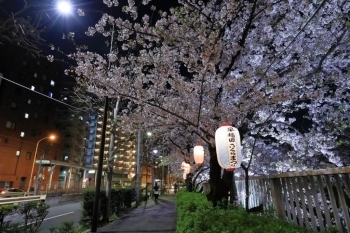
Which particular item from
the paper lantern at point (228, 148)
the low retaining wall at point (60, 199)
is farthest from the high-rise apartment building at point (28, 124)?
the paper lantern at point (228, 148)

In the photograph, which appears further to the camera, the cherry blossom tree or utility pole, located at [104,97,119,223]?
utility pole, located at [104,97,119,223]

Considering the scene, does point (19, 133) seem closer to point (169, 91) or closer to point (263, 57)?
point (169, 91)

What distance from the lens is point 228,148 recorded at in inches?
280

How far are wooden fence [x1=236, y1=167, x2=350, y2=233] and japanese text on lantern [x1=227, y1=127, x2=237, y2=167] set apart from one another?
3.92 ft

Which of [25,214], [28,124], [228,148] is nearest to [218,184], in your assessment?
[228,148]

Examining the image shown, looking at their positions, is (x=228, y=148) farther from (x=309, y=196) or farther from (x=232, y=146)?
(x=309, y=196)

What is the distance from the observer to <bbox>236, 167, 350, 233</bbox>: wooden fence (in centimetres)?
427

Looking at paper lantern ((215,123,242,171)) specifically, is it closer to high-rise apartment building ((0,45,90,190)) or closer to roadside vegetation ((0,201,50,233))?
roadside vegetation ((0,201,50,233))

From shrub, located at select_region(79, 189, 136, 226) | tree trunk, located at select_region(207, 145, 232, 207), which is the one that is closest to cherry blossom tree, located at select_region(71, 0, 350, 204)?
tree trunk, located at select_region(207, 145, 232, 207)

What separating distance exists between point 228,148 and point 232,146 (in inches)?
5.5


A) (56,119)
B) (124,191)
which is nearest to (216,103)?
(124,191)

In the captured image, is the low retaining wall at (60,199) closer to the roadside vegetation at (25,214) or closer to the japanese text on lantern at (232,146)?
the roadside vegetation at (25,214)

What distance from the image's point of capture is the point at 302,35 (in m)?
9.02

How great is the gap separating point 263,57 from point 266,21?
1.43 metres
